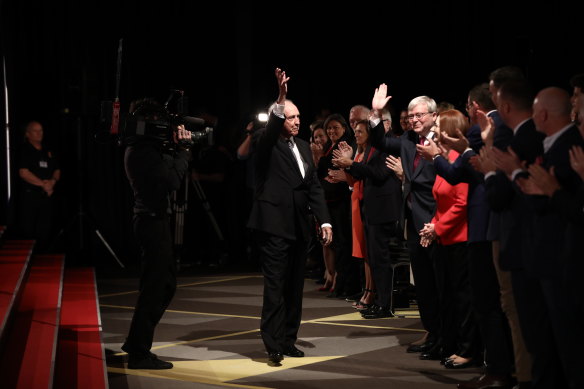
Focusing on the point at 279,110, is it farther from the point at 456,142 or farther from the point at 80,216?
the point at 80,216

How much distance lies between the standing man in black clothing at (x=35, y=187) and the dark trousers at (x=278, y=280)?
19.0ft

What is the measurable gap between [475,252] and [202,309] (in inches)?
148

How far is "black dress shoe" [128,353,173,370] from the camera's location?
16.8ft

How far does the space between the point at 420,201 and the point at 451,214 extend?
48 cm

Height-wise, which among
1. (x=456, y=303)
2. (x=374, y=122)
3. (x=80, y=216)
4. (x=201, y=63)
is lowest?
(x=456, y=303)

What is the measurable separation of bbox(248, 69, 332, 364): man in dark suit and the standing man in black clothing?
18.7 ft

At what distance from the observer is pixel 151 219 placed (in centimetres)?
504

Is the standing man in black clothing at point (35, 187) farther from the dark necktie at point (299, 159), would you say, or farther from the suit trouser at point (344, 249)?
the dark necktie at point (299, 159)

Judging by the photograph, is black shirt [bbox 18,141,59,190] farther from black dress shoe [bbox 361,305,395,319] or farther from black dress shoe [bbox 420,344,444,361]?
black dress shoe [bbox 420,344,444,361]

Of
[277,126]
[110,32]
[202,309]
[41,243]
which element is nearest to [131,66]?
[110,32]

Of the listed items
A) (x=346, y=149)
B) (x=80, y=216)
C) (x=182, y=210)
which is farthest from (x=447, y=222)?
(x=80, y=216)

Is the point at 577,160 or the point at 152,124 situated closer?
the point at 577,160

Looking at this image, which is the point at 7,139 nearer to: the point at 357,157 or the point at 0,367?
the point at 357,157

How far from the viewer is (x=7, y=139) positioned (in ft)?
36.3
